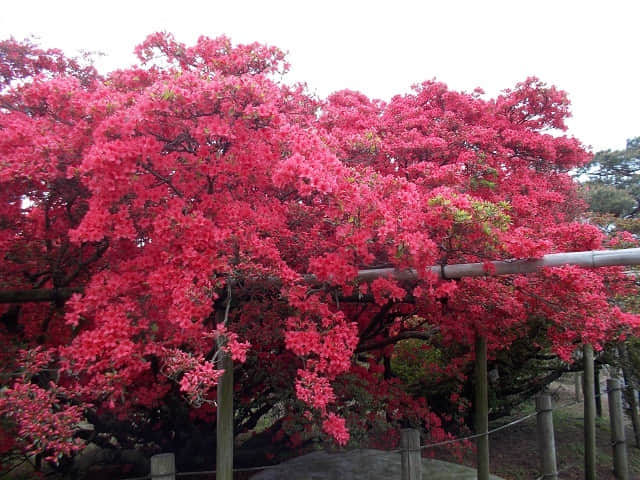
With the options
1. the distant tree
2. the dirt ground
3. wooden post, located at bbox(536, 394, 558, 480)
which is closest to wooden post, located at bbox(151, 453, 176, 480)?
wooden post, located at bbox(536, 394, 558, 480)

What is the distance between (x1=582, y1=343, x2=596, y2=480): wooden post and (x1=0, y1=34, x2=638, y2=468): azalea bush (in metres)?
2.72

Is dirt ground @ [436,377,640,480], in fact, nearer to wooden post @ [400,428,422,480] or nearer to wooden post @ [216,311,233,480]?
wooden post @ [400,428,422,480]

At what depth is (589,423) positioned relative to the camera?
6297 millimetres

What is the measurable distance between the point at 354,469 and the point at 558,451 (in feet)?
14.7

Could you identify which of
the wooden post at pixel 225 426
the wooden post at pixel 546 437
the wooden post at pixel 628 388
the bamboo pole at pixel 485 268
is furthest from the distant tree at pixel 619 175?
the wooden post at pixel 225 426

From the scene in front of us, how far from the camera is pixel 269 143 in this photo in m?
3.09

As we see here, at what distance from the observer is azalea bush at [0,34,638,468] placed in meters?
2.71

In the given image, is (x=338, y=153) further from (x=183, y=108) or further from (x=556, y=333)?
(x=556, y=333)

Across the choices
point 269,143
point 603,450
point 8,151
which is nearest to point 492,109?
point 269,143

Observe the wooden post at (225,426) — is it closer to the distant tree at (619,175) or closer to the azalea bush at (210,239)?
the azalea bush at (210,239)

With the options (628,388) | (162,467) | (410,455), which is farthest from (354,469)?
(628,388)

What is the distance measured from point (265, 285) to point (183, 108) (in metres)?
1.31

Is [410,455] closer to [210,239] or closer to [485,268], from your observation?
[485,268]

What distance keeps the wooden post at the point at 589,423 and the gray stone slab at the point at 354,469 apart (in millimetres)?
1840
